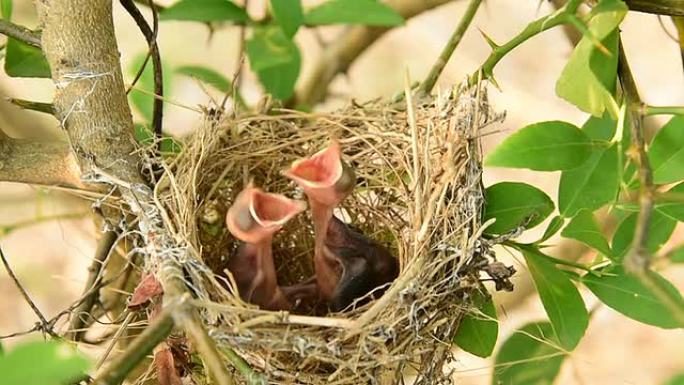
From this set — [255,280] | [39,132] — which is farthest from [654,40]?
[255,280]

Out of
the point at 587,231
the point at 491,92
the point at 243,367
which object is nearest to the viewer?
the point at 243,367

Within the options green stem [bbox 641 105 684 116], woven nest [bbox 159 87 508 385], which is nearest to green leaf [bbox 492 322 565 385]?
woven nest [bbox 159 87 508 385]

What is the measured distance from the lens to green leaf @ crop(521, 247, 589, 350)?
0.88 m

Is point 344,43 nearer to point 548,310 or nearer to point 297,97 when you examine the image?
point 297,97

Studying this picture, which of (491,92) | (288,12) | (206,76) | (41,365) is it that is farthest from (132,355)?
→ (491,92)

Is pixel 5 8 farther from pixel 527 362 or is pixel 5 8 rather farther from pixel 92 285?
pixel 527 362

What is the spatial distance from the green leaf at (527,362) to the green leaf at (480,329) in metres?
0.18

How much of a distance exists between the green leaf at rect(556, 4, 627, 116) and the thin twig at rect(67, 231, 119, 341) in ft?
1.50

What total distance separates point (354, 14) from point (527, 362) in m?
0.42

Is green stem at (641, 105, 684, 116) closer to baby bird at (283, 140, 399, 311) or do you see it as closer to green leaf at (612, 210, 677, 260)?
green leaf at (612, 210, 677, 260)

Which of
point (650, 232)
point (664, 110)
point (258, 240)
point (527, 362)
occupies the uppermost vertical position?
point (664, 110)

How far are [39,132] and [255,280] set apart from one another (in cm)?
60

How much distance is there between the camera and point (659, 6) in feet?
2.72

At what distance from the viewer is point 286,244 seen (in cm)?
125
